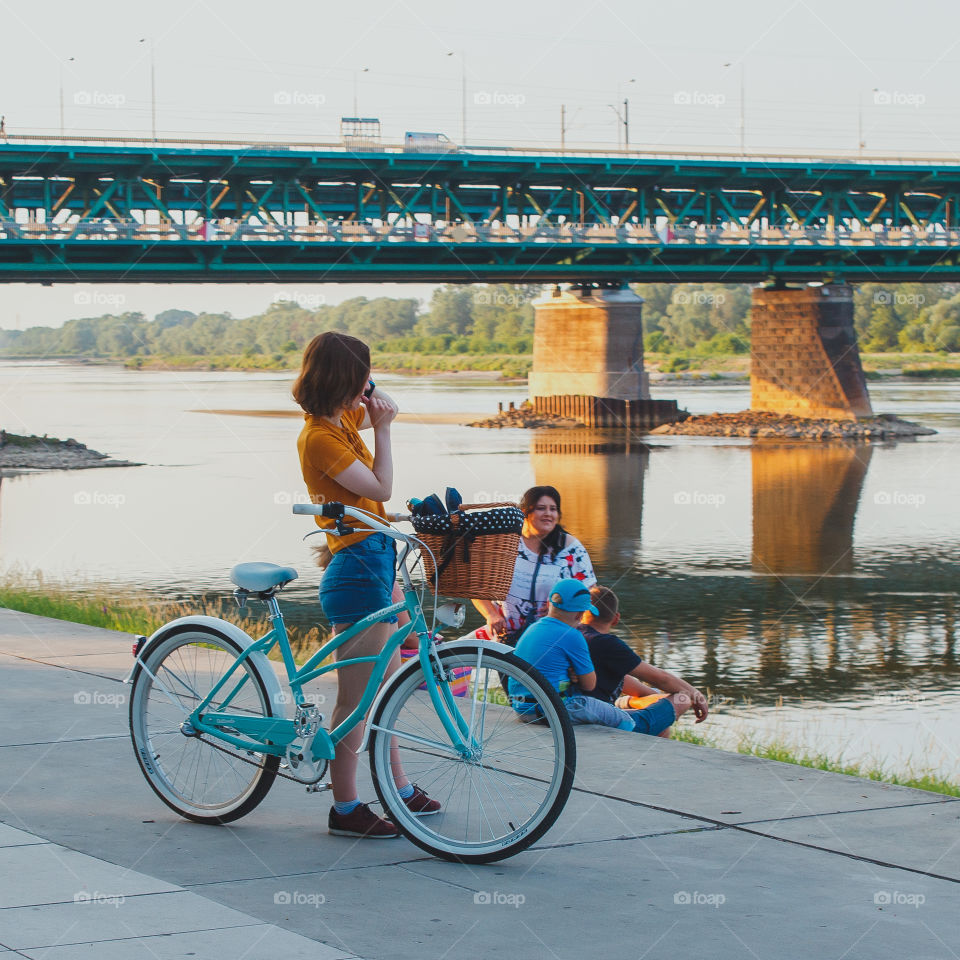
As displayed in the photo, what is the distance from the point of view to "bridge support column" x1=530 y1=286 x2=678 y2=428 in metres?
75.6

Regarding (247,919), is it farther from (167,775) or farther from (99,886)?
(167,775)

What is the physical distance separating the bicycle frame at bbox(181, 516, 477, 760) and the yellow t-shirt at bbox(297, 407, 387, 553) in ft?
0.95

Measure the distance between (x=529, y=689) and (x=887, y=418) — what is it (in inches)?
2741

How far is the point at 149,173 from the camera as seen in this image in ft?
200

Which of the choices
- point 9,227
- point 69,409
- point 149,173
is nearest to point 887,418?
point 149,173

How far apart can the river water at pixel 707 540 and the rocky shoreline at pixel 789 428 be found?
2.08 m

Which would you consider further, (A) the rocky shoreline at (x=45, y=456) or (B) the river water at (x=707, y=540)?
(A) the rocky shoreline at (x=45, y=456)

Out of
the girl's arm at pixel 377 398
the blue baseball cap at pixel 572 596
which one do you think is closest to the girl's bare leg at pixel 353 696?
the girl's arm at pixel 377 398

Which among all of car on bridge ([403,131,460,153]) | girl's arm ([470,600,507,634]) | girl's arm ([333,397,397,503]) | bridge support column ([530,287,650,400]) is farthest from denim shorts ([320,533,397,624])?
bridge support column ([530,287,650,400])

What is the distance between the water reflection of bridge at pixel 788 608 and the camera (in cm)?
1627

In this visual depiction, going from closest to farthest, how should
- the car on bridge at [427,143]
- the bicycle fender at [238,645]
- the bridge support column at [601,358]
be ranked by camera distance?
the bicycle fender at [238,645]
the car on bridge at [427,143]
the bridge support column at [601,358]

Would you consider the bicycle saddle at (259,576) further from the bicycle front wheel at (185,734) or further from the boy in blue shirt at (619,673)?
the boy in blue shirt at (619,673)

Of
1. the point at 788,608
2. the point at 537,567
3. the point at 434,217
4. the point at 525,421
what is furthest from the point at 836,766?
the point at 525,421

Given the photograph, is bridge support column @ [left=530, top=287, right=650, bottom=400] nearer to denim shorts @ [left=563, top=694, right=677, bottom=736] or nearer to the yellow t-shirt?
denim shorts @ [left=563, top=694, right=677, bottom=736]
